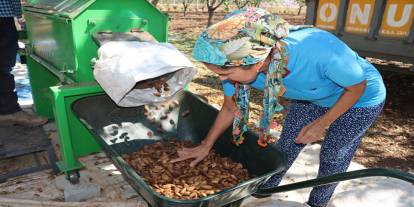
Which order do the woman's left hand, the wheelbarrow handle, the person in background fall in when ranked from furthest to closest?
the person in background → the woman's left hand → the wheelbarrow handle

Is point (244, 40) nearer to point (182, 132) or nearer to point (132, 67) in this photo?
point (132, 67)

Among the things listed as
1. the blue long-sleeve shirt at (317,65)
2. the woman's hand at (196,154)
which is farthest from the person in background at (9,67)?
the blue long-sleeve shirt at (317,65)

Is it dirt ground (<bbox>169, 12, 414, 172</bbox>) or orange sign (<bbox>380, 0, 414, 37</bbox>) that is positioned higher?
orange sign (<bbox>380, 0, 414, 37</bbox>)

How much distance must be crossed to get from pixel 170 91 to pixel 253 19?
1.02m

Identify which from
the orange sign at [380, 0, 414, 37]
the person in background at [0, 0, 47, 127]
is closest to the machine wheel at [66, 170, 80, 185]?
the person in background at [0, 0, 47, 127]

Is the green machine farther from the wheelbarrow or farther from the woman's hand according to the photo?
the woman's hand

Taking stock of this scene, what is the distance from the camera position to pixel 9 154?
103 inches

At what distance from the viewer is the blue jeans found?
1.88 meters

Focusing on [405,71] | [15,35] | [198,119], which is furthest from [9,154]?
[405,71]

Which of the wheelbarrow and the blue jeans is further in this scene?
the blue jeans

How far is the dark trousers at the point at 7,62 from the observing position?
291cm

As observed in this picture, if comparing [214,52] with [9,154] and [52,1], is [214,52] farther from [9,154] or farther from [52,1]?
[52,1]

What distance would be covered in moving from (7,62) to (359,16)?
159 inches

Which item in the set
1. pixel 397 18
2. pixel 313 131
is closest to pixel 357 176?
pixel 313 131
